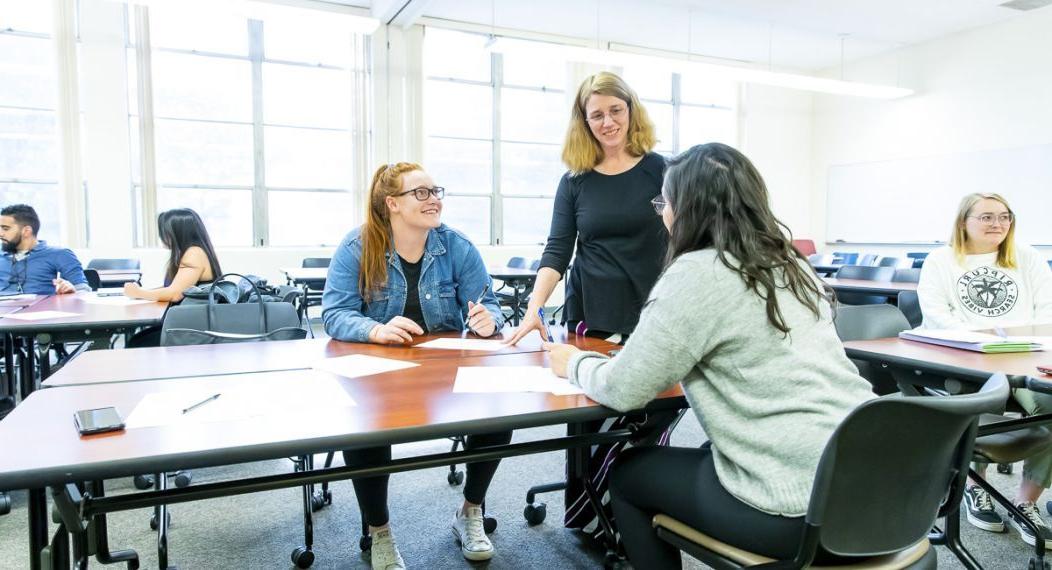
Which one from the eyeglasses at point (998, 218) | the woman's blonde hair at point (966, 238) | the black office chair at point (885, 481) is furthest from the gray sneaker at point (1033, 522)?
the black office chair at point (885, 481)

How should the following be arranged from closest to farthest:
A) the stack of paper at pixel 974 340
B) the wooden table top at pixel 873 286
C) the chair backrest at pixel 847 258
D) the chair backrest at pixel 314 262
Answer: the stack of paper at pixel 974 340
the wooden table top at pixel 873 286
the chair backrest at pixel 314 262
the chair backrest at pixel 847 258

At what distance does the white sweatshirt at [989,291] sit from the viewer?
2.65 m

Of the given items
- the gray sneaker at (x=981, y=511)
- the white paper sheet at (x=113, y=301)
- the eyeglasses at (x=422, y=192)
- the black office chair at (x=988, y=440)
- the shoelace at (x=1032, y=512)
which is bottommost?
the gray sneaker at (x=981, y=511)

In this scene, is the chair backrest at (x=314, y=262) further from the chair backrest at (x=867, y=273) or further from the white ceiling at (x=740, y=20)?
the chair backrest at (x=867, y=273)

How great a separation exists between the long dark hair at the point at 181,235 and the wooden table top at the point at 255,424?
1.90 m

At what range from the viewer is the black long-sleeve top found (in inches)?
78.5

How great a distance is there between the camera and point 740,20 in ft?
25.0

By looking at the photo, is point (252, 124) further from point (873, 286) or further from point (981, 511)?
point (981, 511)

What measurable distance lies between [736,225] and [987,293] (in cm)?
211

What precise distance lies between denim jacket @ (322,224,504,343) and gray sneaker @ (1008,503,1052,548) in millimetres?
1785

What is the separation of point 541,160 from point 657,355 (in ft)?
24.9

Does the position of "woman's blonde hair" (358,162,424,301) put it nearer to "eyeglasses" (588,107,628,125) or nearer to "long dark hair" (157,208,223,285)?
"eyeglasses" (588,107,628,125)

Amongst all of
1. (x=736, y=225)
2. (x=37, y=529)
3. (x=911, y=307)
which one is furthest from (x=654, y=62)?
(x=37, y=529)

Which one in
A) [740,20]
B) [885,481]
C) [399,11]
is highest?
[740,20]
